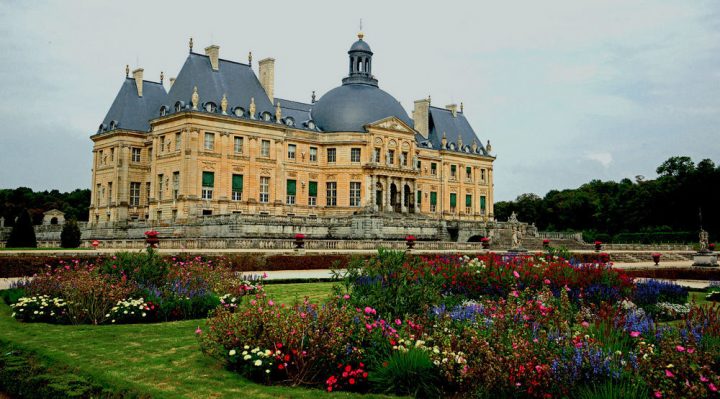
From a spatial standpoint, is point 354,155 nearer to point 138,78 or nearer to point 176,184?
point 176,184

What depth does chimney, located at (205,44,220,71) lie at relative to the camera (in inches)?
1961

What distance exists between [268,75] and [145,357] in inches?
1825

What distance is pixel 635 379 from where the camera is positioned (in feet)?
20.4

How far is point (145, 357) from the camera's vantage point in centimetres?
884

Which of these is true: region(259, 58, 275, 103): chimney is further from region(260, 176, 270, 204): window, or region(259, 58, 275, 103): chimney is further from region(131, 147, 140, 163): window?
region(131, 147, 140, 163): window

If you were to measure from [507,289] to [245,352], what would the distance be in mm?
6564

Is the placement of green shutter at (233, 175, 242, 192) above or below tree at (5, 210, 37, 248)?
above

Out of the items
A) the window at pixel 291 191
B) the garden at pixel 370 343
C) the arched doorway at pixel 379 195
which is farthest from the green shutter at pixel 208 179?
the garden at pixel 370 343

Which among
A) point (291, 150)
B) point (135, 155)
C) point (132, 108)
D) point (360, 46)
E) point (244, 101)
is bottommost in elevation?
point (135, 155)

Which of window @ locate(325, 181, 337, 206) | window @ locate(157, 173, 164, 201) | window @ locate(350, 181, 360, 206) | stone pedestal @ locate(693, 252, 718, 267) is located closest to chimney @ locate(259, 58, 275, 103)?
window @ locate(325, 181, 337, 206)

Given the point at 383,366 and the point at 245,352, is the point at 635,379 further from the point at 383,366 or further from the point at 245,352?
the point at 245,352

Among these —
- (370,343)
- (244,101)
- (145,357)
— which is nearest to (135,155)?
(244,101)

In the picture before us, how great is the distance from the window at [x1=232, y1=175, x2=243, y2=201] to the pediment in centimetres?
1231

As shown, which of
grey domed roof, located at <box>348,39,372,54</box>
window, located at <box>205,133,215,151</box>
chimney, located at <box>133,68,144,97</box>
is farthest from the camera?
grey domed roof, located at <box>348,39,372,54</box>
